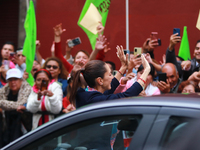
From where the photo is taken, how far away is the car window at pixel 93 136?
1929 mm

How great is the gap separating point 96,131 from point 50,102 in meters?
3.00

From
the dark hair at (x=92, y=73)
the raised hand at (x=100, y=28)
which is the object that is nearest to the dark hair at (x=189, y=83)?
the raised hand at (x=100, y=28)

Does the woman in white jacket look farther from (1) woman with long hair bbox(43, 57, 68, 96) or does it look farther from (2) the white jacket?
(1) woman with long hair bbox(43, 57, 68, 96)

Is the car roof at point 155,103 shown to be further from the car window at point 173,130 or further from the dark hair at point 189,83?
the dark hair at point 189,83

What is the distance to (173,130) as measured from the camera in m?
1.73

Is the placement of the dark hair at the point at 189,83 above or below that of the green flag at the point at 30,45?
below

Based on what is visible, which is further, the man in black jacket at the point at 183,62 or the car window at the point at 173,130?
the man in black jacket at the point at 183,62

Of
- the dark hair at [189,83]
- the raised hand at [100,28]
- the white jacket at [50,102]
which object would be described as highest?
the raised hand at [100,28]

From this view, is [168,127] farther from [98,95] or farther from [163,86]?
[163,86]

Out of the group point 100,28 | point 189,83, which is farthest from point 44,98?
point 189,83

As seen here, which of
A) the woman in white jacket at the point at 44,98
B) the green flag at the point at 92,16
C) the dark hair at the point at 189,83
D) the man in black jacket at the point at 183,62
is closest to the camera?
the dark hair at the point at 189,83

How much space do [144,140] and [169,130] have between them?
14 centimetres

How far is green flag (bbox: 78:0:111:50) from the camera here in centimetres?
572

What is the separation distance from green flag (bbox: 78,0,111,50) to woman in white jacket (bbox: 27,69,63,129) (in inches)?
40.9
